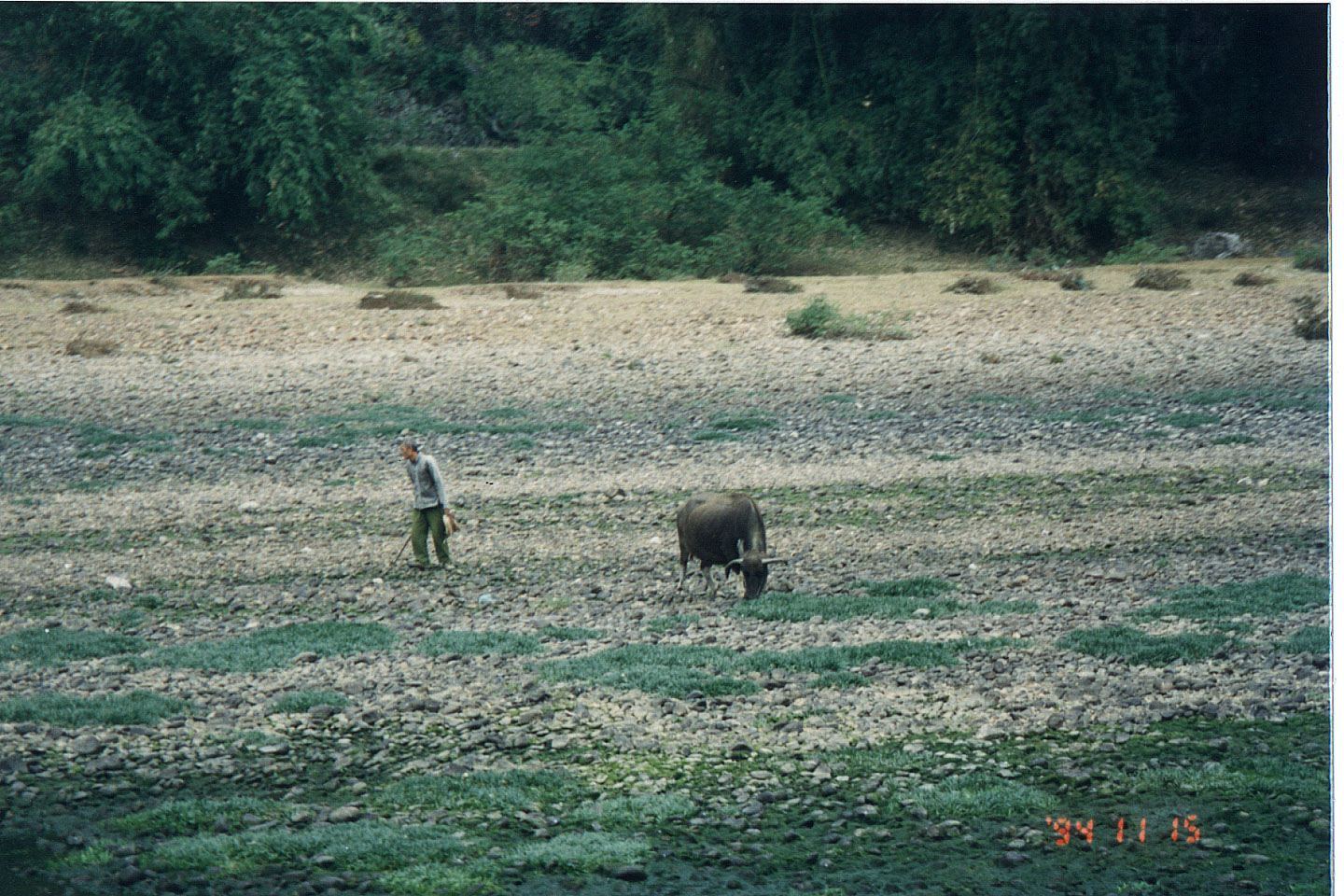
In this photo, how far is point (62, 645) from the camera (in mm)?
7242

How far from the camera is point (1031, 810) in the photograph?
5.56 metres

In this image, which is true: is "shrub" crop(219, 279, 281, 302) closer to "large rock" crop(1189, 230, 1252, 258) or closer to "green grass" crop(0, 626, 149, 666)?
"green grass" crop(0, 626, 149, 666)

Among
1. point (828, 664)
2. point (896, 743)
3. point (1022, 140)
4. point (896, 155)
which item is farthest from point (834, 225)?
point (896, 743)

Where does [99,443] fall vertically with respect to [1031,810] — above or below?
above

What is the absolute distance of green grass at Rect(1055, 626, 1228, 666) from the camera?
677cm

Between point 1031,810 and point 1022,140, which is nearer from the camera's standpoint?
point 1031,810

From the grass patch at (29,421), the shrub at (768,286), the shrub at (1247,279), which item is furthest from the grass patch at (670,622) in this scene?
the shrub at (1247,279)

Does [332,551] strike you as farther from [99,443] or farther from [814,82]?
[814,82]

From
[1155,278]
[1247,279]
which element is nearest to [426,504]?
[1155,278]

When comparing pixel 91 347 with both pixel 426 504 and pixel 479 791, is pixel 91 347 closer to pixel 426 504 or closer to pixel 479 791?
pixel 426 504

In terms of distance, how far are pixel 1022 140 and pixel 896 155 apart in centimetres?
98

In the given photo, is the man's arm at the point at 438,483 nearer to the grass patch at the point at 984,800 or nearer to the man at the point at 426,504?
the man at the point at 426,504
